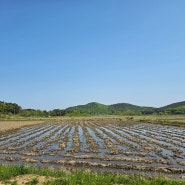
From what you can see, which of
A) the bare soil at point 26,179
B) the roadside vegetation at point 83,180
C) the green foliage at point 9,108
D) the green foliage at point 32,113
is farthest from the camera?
the green foliage at point 32,113

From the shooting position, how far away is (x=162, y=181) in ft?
34.0

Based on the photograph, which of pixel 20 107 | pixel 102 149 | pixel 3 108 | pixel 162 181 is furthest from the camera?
pixel 20 107

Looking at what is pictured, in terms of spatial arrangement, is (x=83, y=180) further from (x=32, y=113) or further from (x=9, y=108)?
(x=32, y=113)

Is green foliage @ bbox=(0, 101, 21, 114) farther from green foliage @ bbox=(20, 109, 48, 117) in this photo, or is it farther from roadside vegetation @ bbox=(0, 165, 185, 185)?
roadside vegetation @ bbox=(0, 165, 185, 185)

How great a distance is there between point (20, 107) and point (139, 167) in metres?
129

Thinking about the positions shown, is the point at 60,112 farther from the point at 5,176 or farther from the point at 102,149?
the point at 5,176

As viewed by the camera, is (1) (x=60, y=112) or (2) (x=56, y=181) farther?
(1) (x=60, y=112)

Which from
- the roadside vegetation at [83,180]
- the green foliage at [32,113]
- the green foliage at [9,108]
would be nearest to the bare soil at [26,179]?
the roadside vegetation at [83,180]

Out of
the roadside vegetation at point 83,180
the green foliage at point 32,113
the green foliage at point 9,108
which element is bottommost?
the roadside vegetation at point 83,180

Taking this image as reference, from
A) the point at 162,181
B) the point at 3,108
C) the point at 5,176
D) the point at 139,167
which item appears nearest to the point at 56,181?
the point at 5,176

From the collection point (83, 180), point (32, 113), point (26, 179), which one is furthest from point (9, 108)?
point (83, 180)

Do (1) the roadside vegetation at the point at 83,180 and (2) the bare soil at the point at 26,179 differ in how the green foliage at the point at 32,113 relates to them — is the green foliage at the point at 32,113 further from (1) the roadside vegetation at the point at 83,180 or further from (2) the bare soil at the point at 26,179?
(2) the bare soil at the point at 26,179

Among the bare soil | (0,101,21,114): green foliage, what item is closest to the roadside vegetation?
the bare soil

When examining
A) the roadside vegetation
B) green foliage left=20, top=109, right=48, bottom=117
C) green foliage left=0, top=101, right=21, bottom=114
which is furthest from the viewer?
green foliage left=20, top=109, right=48, bottom=117
